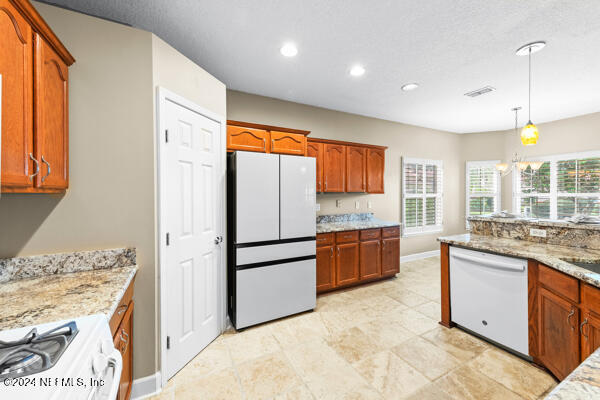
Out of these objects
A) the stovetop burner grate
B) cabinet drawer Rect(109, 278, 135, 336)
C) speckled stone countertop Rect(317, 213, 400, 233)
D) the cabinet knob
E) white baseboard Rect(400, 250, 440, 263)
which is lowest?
white baseboard Rect(400, 250, 440, 263)

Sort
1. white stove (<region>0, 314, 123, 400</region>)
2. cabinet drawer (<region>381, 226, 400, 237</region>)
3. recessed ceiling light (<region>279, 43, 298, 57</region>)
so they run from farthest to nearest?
cabinet drawer (<region>381, 226, 400, 237</region>), recessed ceiling light (<region>279, 43, 298, 57</region>), white stove (<region>0, 314, 123, 400</region>)

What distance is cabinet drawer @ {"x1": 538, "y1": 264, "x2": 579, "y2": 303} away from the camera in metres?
1.54

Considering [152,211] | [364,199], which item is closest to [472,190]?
[364,199]

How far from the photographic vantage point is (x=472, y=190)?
17.8 feet

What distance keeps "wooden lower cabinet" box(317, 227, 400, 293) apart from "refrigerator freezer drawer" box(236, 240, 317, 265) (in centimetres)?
47

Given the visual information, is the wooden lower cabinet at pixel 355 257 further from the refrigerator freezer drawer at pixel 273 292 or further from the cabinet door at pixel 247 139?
the cabinet door at pixel 247 139

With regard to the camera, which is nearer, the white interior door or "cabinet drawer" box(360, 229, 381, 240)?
the white interior door

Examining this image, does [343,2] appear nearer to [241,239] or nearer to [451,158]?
[241,239]

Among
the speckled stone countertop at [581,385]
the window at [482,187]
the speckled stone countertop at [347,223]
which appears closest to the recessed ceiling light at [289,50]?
the speckled stone countertop at [347,223]

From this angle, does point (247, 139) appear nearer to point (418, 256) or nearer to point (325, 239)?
point (325, 239)

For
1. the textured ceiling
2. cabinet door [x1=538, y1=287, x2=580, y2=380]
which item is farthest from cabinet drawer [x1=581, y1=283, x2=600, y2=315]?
the textured ceiling

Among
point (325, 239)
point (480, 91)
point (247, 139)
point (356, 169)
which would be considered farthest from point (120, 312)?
point (480, 91)

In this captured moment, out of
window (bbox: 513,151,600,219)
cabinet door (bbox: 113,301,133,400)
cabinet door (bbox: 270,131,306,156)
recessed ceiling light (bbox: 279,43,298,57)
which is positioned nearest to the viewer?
cabinet door (bbox: 113,301,133,400)

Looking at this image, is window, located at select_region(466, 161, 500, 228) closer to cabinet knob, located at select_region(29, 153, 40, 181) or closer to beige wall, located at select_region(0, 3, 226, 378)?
beige wall, located at select_region(0, 3, 226, 378)
